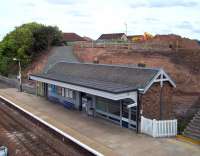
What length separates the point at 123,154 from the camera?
577 inches

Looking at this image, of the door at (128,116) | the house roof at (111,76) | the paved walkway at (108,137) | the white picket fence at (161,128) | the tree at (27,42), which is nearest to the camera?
the paved walkway at (108,137)

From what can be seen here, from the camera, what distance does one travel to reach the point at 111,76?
21.8 meters

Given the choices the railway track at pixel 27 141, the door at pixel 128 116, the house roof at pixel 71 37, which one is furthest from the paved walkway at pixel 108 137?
the house roof at pixel 71 37

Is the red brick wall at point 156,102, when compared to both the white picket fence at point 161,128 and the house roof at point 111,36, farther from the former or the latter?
the house roof at point 111,36

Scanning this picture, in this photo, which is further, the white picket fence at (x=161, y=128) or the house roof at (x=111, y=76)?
the house roof at (x=111, y=76)

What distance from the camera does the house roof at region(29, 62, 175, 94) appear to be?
1858 cm

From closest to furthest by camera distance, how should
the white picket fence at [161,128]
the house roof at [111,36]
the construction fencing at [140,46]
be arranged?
the white picket fence at [161,128], the construction fencing at [140,46], the house roof at [111,36]

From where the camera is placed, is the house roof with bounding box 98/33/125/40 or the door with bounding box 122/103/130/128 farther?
the house roof with bounding box 98/33/125/40

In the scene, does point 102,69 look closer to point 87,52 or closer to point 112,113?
point 112,113

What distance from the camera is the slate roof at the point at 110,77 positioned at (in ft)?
61.2

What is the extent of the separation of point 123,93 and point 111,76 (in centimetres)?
417

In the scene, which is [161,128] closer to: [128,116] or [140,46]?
[128,116]

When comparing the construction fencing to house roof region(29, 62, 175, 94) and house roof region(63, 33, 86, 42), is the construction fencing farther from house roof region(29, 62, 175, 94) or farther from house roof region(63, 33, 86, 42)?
house roof region(63, 33, 86, 42)

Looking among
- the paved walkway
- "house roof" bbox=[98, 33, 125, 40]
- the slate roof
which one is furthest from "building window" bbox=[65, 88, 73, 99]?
"house roof" bbox=[98, 33, 125, 40]
